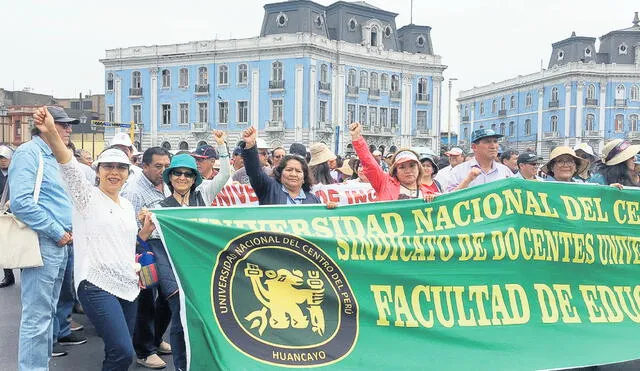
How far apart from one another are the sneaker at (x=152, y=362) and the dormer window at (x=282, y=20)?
1896 inches

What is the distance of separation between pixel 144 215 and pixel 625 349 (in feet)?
12.1

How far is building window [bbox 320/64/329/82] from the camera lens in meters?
49.8

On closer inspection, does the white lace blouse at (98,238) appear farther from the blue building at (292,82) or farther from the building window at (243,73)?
the building window at (243,73)

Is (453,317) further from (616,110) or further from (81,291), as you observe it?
(616,110)

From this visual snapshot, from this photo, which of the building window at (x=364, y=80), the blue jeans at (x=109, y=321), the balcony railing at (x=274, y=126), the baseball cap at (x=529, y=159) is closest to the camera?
the blue jeans at (x=109, y=321)

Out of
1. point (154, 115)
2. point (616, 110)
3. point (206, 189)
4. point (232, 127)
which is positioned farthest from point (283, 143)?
point (206, 189)

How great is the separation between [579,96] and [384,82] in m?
20.5

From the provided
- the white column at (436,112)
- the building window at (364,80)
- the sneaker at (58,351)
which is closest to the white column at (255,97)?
the building window at (364,80)

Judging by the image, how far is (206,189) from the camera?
16.3 ft

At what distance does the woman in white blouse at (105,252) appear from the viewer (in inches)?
149

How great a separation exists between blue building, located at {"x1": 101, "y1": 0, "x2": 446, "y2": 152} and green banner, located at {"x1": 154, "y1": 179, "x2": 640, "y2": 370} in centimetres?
4411

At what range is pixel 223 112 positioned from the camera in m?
51.8

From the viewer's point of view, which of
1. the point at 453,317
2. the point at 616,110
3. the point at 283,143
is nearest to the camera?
the point at 453,317

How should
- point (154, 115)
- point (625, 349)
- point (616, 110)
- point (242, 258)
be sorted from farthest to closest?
point (616, 110), point (154, 115), point (625, 349), point (242, 258)
